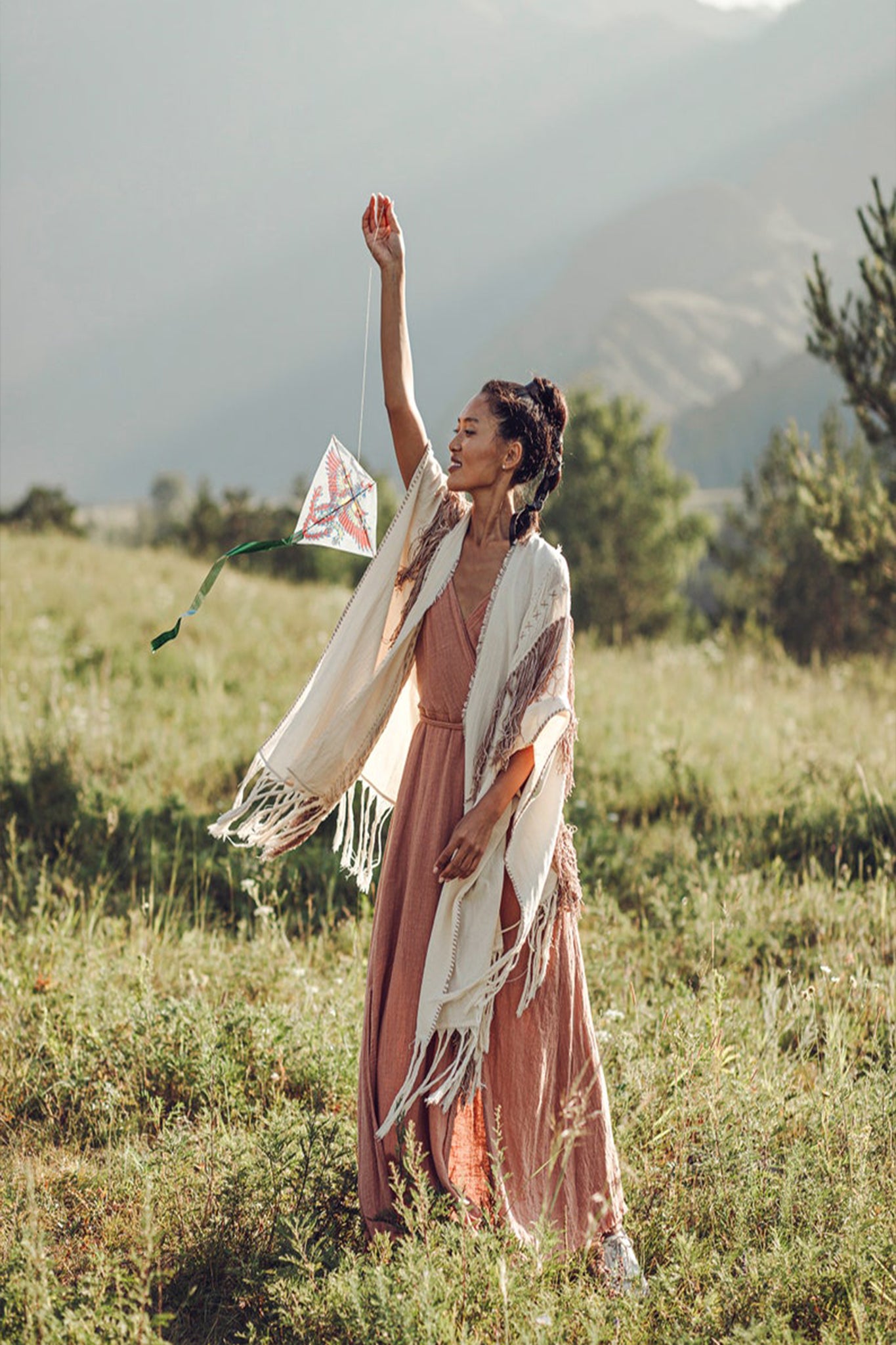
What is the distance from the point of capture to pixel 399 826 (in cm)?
309

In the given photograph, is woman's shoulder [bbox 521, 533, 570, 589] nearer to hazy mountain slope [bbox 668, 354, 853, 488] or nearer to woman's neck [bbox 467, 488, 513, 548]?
woman's neck [bbox 467, 488, 513, 548]

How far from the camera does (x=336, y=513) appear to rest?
3137 mm

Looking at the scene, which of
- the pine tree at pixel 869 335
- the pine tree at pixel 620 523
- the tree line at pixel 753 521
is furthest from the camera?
the pine tree at pixel 620 523

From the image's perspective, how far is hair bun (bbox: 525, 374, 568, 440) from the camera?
2.99 m

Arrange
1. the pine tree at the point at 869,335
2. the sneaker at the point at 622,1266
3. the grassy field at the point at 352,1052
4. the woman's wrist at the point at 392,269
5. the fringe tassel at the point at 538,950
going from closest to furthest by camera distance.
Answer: the grassy field at the point at 352,1052 < the sneaker at the point at 622,1266 < the fringe tassel at the point at 538,950 < the woman's wrist at the point at 392,269 < the pine tree at the point at 869,335

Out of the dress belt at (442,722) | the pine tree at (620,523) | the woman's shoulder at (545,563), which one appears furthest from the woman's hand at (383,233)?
the pine tree at (620,523)

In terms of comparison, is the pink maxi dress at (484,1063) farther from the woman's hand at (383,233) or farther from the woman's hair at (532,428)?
the woman's hand at (383,233)

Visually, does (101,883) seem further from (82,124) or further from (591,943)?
(82,124)

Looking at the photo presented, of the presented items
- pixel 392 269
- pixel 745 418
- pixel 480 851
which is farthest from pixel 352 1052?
pixel 745 418

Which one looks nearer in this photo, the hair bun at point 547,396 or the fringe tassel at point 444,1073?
the fringe tassel at point 444,1073

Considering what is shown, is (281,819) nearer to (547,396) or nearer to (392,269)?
(547,396)

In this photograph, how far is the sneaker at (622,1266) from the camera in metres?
2.83

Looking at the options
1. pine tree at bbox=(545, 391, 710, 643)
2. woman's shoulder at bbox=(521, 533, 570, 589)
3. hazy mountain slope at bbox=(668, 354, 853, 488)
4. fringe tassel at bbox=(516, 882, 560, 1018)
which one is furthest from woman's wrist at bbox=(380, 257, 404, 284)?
hazy mountain slope at bbox=(668, 354, 853, 488)

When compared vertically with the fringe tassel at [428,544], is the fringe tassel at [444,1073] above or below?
below
